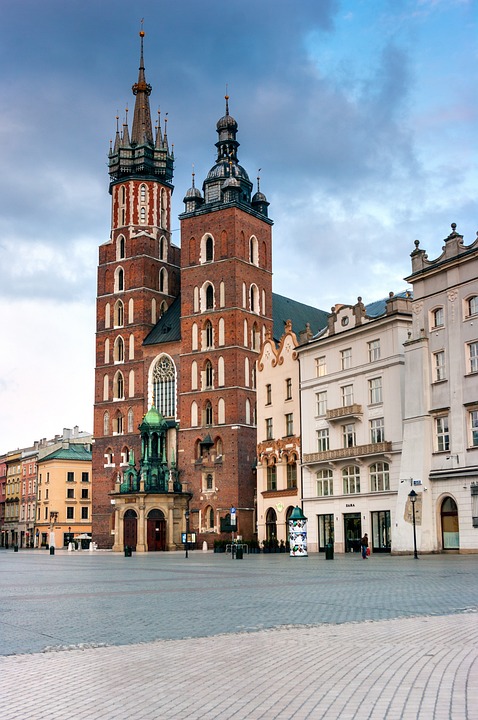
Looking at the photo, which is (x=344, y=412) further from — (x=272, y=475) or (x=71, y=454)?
(x=71, y=454)

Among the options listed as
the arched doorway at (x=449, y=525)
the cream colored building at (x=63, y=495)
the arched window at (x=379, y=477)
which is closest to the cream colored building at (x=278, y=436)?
the arched window at (x=379, y=477)

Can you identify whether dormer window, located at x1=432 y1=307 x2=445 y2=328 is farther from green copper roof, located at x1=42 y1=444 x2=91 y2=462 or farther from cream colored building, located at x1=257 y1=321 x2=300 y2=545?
green copper roof, located at x1=42 y1=444 x2=91 y2=462

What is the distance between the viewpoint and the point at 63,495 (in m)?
106

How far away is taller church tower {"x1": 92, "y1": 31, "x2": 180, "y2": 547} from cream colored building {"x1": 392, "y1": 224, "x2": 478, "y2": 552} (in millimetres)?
39401

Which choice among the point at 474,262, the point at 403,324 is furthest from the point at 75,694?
the point at 403,324

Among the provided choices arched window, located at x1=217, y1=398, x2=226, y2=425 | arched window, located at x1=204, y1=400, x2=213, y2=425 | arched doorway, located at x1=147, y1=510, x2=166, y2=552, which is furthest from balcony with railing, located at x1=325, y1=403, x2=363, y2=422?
arched doorway, located at x1=147, y1=510, x2=166, y2=552

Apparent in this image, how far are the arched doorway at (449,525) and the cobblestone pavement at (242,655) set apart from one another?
23.4m

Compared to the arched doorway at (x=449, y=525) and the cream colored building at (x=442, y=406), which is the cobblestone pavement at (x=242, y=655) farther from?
the arched doorway at (x=449, y=525)

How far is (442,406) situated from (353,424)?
9615 millimetres

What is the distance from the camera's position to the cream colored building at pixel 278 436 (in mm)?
61156

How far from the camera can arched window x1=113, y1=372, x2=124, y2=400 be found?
8512 cm

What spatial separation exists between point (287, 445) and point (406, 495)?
1577cm

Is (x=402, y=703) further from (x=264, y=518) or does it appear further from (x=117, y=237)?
(x=117, y=237)

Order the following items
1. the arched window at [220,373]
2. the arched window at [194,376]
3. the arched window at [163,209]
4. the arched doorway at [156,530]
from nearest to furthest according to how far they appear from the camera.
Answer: the arched doorway at [156,530], the arched window at [220,373], the arched window at [194,376], the arched window at [163,209]
